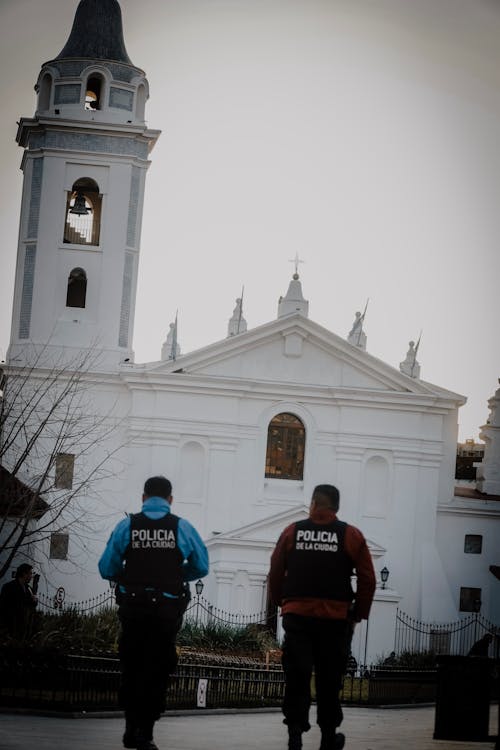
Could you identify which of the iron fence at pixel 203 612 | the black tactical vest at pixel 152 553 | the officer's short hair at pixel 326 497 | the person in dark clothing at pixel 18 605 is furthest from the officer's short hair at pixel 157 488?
the iron fence at pixel 203 612

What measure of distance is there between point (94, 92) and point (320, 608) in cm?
4100

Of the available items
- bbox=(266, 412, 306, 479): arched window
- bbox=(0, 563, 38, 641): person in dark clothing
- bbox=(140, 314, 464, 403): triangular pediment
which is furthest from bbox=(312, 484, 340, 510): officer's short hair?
bbox=(266, 412, 306, 479): arched window

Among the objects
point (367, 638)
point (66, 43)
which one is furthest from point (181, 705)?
point (66, 43)

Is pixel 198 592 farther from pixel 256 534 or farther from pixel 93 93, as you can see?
pixel 93 93

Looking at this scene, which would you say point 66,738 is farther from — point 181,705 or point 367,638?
point 367,638

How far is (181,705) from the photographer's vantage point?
19.9m

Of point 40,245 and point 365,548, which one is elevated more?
point 40,245

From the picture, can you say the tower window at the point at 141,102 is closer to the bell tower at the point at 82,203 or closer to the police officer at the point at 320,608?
the bell tower at the point at 82,203

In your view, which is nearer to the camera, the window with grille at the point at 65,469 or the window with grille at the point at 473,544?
the window with grille at the point at 65,469

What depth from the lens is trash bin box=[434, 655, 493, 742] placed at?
46.9 feet

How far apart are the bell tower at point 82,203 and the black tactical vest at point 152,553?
125 feet

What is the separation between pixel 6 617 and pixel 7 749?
26.2 ft

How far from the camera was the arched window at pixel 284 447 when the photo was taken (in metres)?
50.4

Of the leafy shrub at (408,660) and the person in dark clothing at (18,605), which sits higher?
the person in dark clothing at (18,605)
